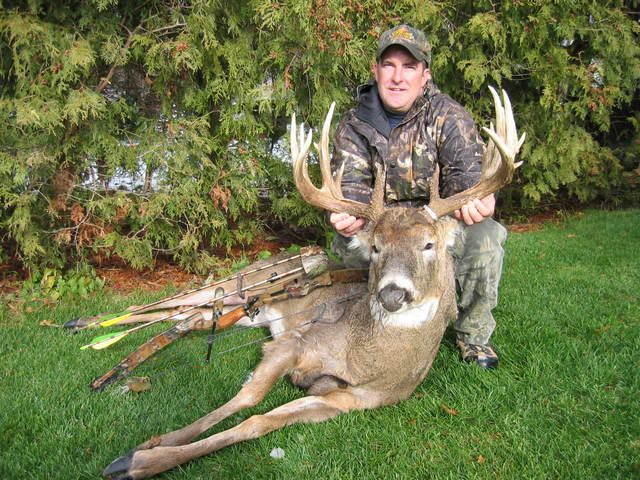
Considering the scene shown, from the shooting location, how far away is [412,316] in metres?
3.30

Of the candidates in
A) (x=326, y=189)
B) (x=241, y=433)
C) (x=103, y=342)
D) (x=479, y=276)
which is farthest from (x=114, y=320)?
Answer: (x=479, y=276)

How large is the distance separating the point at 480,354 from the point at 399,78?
6.49 ft

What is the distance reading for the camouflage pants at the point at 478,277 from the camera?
3.82 m

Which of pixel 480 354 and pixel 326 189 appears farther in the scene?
pixel 480 354

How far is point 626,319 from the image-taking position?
14.0ft

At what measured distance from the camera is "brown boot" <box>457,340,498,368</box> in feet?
12.2

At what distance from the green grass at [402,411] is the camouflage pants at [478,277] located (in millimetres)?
230

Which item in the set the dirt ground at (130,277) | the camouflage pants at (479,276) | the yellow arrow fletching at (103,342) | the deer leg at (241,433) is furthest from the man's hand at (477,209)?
the dirt ground at (130,277)

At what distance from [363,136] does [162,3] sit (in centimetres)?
278

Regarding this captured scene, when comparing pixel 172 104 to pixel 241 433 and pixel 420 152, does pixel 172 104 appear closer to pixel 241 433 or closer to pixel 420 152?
pixel 420 152

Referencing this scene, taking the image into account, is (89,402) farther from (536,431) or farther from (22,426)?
(536,431)

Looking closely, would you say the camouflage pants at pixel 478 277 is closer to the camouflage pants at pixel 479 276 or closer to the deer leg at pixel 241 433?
the camouflage pants at pixel 479 276

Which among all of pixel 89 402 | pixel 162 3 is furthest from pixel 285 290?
pixel 162 3

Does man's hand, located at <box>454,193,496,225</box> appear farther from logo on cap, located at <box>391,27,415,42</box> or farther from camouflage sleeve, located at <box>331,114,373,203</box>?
logo on cap, located at <box>391,27,415,42</box>
